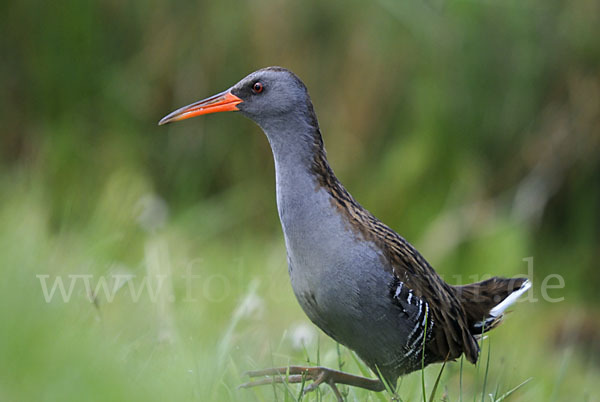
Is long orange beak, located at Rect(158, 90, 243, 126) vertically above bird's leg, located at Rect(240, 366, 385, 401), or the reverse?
long orange beak, located at Rect(158, 90, 243, 126)

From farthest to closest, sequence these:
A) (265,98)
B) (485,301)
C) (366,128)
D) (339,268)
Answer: (366,128) < (485,301) < (265,98) < (339,268)

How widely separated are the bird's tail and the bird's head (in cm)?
96

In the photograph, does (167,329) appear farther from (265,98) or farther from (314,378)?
(265,98)

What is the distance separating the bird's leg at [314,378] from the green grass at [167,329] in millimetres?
49

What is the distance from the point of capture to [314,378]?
2.69m

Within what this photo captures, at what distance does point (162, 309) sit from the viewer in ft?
10.4

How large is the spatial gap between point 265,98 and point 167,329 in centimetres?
87

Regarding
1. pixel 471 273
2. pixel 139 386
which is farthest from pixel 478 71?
pixel 139 386

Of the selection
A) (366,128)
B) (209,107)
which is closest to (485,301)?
(209,107)

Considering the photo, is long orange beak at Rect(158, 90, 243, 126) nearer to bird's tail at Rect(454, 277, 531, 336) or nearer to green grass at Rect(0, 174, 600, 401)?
green grass at Rect(0, 174, 600, 401)

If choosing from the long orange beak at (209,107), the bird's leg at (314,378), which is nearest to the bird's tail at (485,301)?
the bird's leg at (314,378)

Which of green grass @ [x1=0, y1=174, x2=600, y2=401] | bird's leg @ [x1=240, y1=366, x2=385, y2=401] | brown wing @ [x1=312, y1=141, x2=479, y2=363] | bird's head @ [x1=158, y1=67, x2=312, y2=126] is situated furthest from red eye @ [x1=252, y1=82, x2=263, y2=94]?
bird's leg @ [x1=240, y1=366, x2=385, y2=401]

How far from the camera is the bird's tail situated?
3217 mm

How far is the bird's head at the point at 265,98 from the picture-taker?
2.90 metres
